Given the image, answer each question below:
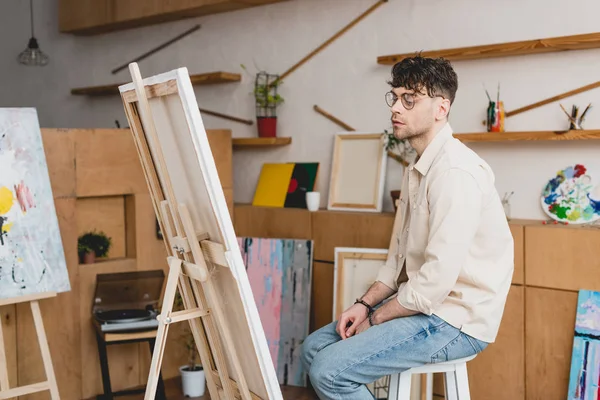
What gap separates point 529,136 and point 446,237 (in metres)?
1.34

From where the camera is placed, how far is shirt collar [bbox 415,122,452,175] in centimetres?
247

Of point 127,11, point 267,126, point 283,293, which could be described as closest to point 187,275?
point 283,293

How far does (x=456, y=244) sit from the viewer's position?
226 cm

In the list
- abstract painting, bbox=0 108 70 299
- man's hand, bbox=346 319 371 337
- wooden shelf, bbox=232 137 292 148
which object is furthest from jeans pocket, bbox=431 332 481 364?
wooden shelf, bbox=232 137 292 148

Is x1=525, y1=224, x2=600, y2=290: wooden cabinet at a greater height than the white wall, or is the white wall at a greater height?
the white wall

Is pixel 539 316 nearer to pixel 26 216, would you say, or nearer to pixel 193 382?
pixel 193 382

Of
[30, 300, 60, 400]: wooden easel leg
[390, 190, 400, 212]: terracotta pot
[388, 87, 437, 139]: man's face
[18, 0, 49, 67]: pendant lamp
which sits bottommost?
[30, 300, 60, 400]: wooden easel leg

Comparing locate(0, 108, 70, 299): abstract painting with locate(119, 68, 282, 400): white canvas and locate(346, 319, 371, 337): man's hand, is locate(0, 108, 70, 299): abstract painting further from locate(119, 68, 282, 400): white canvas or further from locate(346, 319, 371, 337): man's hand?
locate(346, 319, 371, 337): man's hand

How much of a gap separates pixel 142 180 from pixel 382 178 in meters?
1.29

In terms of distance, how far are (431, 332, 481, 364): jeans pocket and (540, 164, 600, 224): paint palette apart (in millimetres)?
1255

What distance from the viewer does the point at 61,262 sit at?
344 centimetres

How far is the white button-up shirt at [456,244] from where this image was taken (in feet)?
7.45

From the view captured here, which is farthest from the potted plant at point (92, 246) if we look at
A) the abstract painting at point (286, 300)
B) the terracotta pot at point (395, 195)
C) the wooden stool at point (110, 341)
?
the terracotta pot at point (395, 195)

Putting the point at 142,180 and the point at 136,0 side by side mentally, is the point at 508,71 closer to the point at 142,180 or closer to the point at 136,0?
the point at 142,180
